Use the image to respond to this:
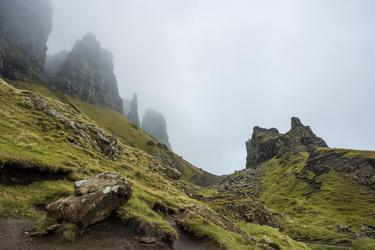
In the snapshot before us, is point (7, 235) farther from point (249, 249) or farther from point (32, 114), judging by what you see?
point (32, 114)

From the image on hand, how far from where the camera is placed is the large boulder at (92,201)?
27.5m

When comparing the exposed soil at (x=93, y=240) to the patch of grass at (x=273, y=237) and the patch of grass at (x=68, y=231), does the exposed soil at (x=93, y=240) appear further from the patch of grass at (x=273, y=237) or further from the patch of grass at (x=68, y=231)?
the patch of grass at (x=273, y=237)

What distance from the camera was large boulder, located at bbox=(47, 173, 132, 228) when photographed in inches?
1081

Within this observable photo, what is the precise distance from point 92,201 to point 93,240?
330cm

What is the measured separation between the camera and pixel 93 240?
26688mm

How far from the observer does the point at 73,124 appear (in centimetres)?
6569

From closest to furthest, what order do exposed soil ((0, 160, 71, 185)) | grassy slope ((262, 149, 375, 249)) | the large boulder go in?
the large boulder → exposed soil ((0, 160, 71, 185)) → grassy slope ((262, 149, 375, 249))

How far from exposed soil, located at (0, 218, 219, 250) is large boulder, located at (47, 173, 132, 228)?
1.05 metres

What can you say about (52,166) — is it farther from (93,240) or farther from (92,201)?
(93,240)

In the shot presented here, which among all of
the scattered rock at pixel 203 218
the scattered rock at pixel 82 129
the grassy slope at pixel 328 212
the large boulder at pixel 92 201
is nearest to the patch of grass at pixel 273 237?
the scattered rock at pixel 203 218

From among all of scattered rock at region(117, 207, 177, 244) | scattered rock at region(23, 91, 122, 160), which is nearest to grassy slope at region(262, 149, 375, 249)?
scattered rock at region(23, 91, 122, 160)

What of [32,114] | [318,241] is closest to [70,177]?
[32,114]

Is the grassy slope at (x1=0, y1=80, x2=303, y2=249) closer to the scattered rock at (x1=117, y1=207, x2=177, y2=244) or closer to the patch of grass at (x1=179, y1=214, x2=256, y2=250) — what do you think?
the patch of grass at (x1=179, y1=214, x2=256, y2=250)

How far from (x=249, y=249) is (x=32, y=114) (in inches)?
1820
